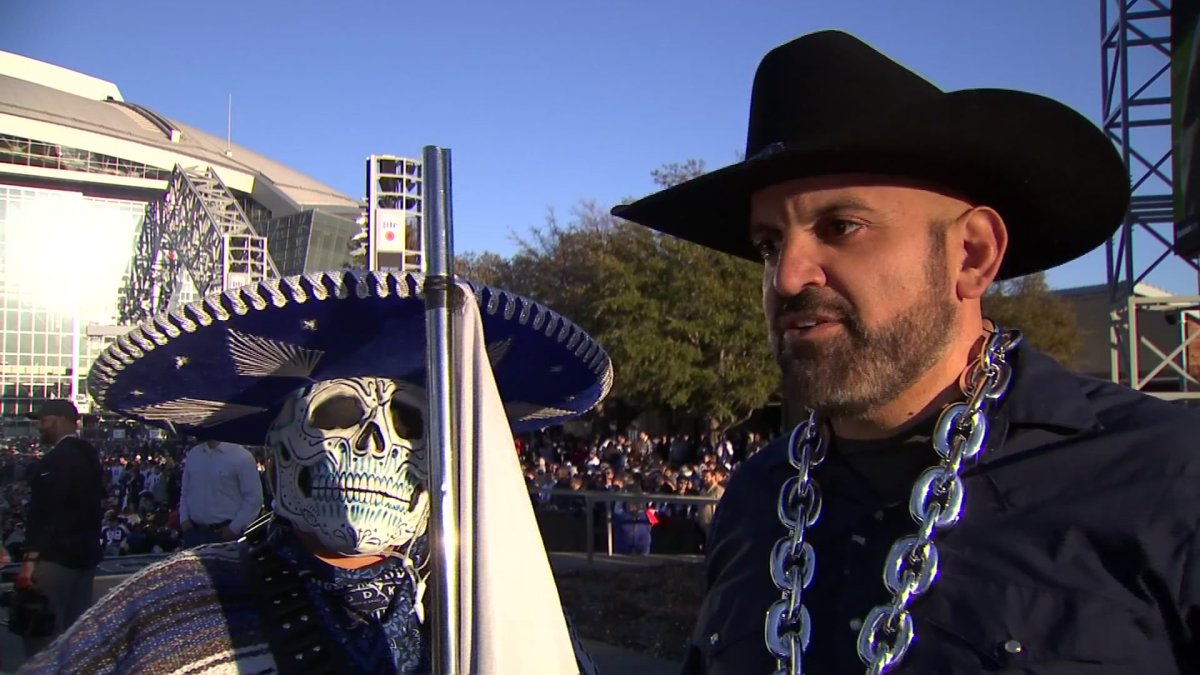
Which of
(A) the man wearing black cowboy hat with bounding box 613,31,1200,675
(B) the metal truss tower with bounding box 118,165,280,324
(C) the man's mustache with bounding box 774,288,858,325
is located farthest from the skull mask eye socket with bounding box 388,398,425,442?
(B) the metal truss tower with bounding box 118,165,280,324

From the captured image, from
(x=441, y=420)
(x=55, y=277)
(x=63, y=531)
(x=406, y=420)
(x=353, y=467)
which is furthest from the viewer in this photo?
(x=55, y=277)

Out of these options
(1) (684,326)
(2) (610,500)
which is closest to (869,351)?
→ (2) (610,500)

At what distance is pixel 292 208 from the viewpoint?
67.4 meters

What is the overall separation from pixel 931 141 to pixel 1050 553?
0.60 meters

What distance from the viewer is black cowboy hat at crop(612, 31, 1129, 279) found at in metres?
1.43

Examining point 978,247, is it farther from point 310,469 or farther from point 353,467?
point 310,469

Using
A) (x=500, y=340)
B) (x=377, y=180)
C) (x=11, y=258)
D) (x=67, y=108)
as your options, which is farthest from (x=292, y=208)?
(x=500, y=340)

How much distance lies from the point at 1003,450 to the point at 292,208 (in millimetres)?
70144

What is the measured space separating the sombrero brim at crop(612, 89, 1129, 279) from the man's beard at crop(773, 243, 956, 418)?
136 mm

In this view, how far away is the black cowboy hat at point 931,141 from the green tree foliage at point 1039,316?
25026 mm

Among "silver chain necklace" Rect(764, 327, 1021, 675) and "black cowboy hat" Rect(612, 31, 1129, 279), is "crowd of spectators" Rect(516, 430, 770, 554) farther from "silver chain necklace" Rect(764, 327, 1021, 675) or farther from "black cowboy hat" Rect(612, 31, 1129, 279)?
"black cowboy hat" Rect(612, 31, 1129, 279)

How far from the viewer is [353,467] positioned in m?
2.25

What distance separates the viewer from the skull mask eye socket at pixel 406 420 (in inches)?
92.3

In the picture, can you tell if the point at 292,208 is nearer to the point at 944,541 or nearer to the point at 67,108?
the point at 67,108
